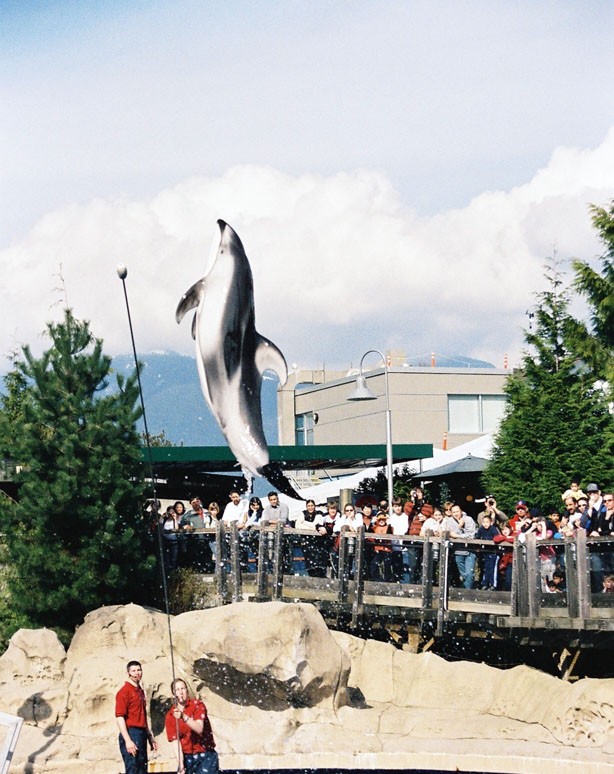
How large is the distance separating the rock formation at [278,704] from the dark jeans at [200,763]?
3.68 metres

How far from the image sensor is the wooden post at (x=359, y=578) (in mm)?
19672

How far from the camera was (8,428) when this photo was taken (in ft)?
73.0

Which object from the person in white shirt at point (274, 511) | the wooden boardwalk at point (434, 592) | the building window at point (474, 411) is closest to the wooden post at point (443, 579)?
the wooden boardwalk at point (434, 592)

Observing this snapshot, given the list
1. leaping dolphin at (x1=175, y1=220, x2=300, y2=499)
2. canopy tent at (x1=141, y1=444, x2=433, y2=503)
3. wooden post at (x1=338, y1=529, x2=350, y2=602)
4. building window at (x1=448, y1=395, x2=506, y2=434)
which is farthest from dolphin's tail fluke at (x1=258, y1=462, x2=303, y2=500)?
building window at (x1=448, y1=395, x2=506, y2=434)

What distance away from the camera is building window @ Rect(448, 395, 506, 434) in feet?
186

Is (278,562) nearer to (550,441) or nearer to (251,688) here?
(251,688)

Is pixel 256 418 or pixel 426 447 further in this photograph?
pixel 426 447

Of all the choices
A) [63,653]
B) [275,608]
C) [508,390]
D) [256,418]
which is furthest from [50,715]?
[508,390]

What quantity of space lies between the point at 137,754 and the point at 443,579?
6.09m

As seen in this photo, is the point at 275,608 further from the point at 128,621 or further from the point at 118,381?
the point at 118,381

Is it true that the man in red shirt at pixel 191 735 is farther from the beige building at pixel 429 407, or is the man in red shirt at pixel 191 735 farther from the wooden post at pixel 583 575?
the beige building at pixel 429 407

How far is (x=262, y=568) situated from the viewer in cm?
2078

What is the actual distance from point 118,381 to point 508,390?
1339cm

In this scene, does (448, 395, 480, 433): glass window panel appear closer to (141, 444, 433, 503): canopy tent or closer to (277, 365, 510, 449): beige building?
(277, 365, 510, 449): beige building
